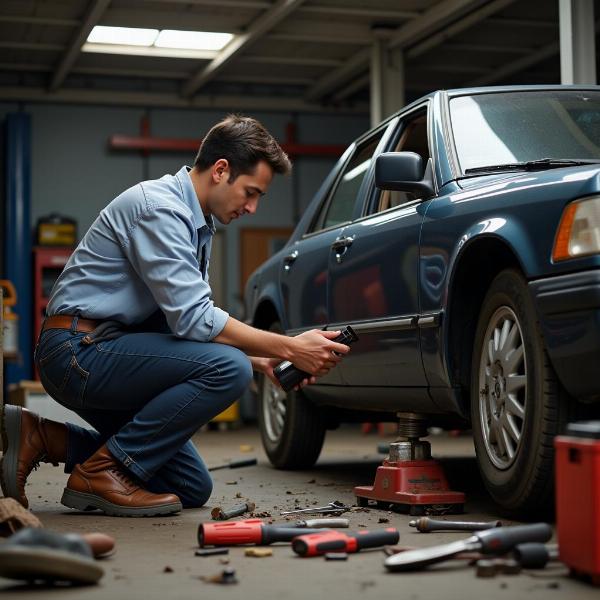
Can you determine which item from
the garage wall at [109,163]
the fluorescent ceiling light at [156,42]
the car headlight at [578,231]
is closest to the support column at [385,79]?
the fluorescent ceiling light at [156,42]

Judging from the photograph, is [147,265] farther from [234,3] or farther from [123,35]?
[123,35]

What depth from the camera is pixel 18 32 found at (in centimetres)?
1087

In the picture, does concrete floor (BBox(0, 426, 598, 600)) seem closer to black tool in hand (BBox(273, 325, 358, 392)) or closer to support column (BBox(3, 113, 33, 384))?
black tool in hand (BBox(273, 325, 358, 392))

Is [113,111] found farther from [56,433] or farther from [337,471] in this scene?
[56,433]

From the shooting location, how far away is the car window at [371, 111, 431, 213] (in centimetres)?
448

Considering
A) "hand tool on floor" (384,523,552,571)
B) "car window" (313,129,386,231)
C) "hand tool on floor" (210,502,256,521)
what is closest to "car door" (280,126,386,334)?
"car window" (313,129,386,231)

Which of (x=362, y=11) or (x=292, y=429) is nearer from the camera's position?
(x=292, y=429)

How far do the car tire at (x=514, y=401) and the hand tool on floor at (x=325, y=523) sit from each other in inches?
20.0

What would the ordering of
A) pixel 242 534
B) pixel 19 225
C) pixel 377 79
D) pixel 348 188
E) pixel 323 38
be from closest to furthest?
pixel 242 534 < pixel 348 188 < pixel 377 79 < pixel 323 38 < pixel 19 225

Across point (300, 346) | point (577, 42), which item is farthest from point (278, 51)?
point (300, 346)

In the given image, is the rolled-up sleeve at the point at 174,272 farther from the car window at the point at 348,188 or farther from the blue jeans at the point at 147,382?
the car window at the point at 348,188

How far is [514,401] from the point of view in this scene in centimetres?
333

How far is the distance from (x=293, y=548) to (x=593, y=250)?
1104 mm

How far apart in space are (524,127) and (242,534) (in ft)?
6.23
